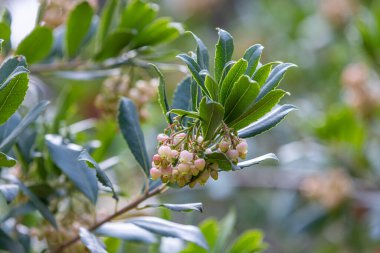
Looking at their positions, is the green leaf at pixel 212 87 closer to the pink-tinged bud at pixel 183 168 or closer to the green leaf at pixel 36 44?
the pink-tinged bud at pixel 183 168

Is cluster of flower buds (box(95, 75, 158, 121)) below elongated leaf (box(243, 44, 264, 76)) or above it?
below

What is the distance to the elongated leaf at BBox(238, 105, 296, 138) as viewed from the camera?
3.17ft

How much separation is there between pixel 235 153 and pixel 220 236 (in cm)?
50

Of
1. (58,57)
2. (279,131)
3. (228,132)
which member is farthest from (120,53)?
(279,131)

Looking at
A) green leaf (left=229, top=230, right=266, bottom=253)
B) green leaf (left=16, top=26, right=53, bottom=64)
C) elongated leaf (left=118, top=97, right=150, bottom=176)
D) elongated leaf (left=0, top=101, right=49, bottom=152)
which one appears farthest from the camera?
green leaf (left=229, top=230, right=266, bottom=253)

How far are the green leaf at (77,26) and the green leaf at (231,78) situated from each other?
1.56 ft

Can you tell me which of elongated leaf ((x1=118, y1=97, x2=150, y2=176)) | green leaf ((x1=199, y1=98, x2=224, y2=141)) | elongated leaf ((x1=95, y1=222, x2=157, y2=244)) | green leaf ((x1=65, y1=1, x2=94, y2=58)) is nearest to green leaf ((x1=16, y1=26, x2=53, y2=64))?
green leaf ((x1=65, y1=1, x2=94, y2=58))

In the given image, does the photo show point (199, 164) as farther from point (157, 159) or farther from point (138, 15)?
point (138, 15)

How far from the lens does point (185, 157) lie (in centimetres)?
92

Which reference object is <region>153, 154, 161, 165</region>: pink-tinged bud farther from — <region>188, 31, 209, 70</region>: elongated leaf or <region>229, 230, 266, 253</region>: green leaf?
<region>229, 230, 266, 253</region>: green leaf

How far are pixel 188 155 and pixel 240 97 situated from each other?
107 millimetres

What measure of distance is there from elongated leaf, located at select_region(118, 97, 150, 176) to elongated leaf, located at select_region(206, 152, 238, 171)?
0.22 metres

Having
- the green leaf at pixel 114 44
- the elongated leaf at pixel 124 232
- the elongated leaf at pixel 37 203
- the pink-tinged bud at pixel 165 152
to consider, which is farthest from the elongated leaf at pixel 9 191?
the green leaf at pixel 114 44

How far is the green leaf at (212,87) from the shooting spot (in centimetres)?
91
